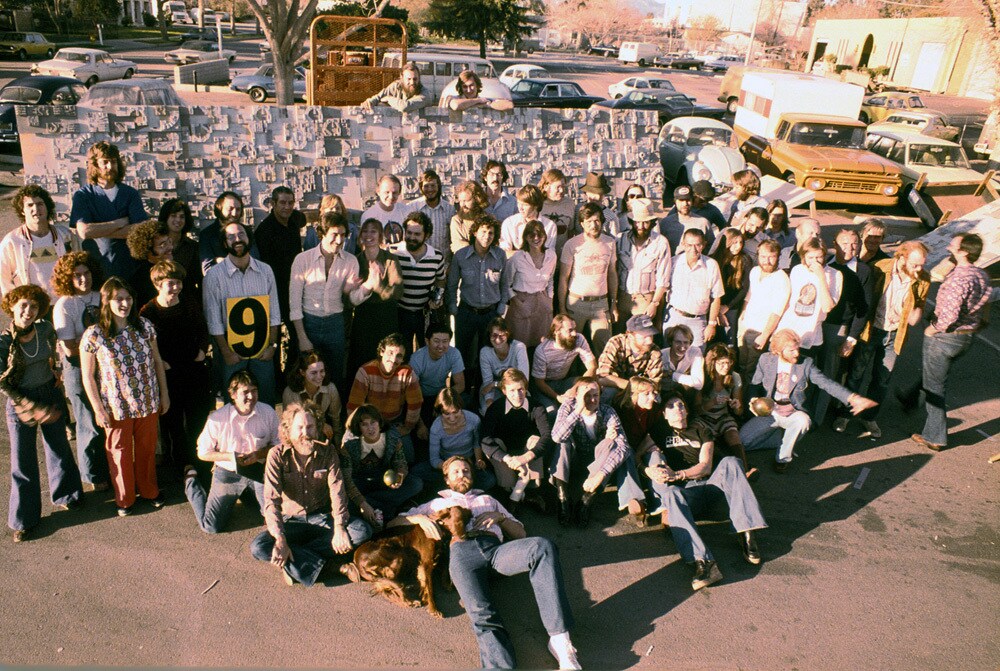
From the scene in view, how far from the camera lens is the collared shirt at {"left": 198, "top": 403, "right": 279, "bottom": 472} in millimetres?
4820

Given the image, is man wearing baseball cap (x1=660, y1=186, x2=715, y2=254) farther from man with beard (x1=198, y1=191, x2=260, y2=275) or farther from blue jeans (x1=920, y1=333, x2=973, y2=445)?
man with beard (x1=198, y1=191, x2=260, y2=275)

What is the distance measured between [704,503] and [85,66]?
29700 millimetres

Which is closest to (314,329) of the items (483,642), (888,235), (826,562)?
(483,642)

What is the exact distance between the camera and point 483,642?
4094mm

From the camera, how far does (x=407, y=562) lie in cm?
466

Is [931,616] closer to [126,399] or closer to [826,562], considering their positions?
[826,562]

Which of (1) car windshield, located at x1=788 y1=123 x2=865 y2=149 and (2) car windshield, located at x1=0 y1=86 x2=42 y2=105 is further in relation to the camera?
(2) car windshield, located at x1=0 y1=86 x2=42 y2=105

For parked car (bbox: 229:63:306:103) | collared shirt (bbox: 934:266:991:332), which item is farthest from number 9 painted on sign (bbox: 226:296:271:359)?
parked car (bbox: 229:63:306:103)

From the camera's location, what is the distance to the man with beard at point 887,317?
21.5ft

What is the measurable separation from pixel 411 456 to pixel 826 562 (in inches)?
123

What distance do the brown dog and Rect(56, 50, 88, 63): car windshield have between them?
97.7 feet

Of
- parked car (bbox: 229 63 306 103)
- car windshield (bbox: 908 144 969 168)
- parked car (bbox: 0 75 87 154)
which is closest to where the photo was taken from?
car windshield (bbox: 908 144 969 168)

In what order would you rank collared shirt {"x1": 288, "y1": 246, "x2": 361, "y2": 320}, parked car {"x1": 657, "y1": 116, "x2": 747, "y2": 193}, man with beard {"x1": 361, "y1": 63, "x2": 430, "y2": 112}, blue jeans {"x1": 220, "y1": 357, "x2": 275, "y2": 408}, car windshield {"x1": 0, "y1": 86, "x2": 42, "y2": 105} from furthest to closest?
car windshield {"x1": 0, "y1": 86, "x2": 42, "y2": 105}
parked car {"x1": 657, "y1": 116, "x2": 747, "y2": 193}
man with beard {"x1": 361, "y1": 63, "x2": 430, "y2": 112}
collared shirt {"x1": 288, "y1": 246, "x2": 361, "y2": 320}
blue jeans {"x1": 220, "y1": 357, "x2": 275, "y2": 408}

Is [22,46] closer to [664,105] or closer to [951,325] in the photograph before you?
[664,105]
